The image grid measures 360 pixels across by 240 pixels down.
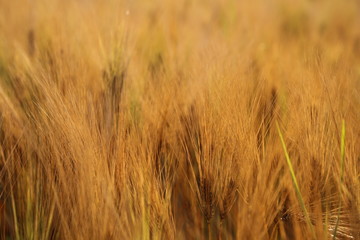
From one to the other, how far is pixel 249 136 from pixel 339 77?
1.21 feet

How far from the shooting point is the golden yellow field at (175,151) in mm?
855

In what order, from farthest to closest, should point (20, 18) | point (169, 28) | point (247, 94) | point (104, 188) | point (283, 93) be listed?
point (169, 28) < point (20, 18) < point (283, 93) < point (247, 94) < point (104, 188)

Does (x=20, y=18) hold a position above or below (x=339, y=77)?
above

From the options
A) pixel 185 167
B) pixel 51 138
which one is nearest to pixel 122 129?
pixel 51 138

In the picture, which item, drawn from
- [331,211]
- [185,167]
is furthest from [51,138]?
[331,211]

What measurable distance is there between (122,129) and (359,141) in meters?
0.56

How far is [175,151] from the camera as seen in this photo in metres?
1.07

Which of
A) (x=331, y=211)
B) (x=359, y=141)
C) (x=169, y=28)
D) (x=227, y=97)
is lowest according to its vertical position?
(x=331, y=211)

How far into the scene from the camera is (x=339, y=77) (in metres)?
1.12

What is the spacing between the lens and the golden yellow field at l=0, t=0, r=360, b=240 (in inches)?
33.7

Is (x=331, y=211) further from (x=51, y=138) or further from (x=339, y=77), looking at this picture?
(x=51, y=138)

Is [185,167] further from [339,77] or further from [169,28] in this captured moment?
[169,28]

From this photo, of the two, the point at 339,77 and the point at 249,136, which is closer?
the point at 249,136

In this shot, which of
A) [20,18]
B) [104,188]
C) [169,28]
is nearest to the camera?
[104,188]
